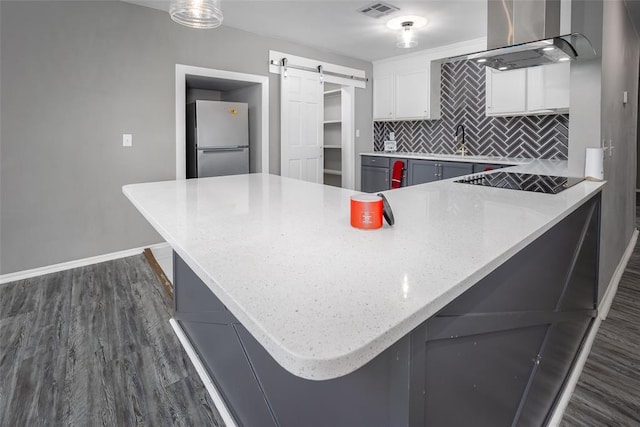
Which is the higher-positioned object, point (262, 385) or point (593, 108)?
point (593, 108)

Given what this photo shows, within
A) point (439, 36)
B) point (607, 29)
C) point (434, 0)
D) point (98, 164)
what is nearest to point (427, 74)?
point (439, 36)

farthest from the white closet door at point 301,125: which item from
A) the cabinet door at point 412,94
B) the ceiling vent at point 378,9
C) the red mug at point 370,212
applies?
the red mug at point 370,212

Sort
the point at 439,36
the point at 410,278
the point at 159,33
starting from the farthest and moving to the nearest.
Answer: the point at 439,36, the point at 159,33, the point at 410,278

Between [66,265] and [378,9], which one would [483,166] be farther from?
[66,265]

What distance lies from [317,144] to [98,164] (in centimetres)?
278

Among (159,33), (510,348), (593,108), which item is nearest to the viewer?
(510,348)

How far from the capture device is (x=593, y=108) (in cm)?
228

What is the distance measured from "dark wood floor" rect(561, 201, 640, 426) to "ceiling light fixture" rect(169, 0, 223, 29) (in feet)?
8.97

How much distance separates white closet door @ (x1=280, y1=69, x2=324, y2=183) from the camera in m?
4.73

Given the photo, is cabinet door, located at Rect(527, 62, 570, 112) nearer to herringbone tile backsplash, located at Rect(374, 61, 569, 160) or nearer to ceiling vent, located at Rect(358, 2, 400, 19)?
herringbone tile backsplash, located at Rect(374, 61, 569, 160)

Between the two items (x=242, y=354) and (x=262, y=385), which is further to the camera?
(x=242, y=354)

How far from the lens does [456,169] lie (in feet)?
14.7

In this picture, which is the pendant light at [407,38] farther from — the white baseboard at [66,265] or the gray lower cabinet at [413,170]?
the white baseboard at [66,265]

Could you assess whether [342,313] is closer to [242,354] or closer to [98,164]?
[242,354]
